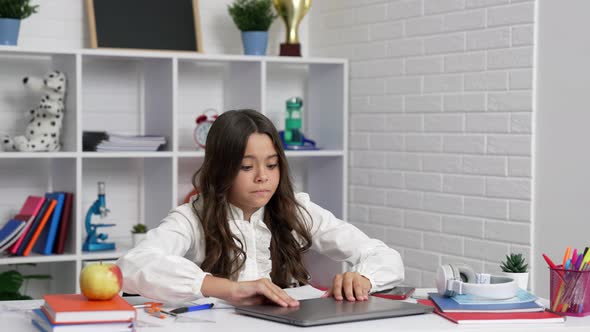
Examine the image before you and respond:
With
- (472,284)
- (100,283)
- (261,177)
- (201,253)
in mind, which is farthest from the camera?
(201,253)

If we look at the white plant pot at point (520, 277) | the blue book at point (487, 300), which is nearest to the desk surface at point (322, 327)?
the blue book at point (487, 300)

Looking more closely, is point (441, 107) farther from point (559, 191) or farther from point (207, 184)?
point (207, 184)

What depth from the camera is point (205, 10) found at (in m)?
4.48

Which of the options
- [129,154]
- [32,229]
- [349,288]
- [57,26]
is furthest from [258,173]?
[57,26]

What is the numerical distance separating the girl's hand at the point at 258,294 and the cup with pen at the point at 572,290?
604 mm

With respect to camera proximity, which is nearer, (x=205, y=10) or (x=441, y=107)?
(x=441, y=107)

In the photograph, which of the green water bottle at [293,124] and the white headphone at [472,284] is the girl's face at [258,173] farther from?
the green water bottle at [293,124]

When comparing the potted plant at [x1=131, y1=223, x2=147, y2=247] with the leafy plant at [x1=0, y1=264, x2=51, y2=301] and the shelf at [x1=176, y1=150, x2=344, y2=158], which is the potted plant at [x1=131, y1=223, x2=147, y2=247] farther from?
the leafy plant at [x1=0, y1=264, x2=51, y2=301]

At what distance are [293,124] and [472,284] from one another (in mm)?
2344

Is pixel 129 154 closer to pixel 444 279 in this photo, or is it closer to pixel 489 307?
pixel 444 279

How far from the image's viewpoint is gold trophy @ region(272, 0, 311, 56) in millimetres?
4344

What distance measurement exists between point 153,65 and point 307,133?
3.08 feet

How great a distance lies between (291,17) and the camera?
14.3ft

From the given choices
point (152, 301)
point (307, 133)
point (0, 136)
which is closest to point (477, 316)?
point (152, 301)
